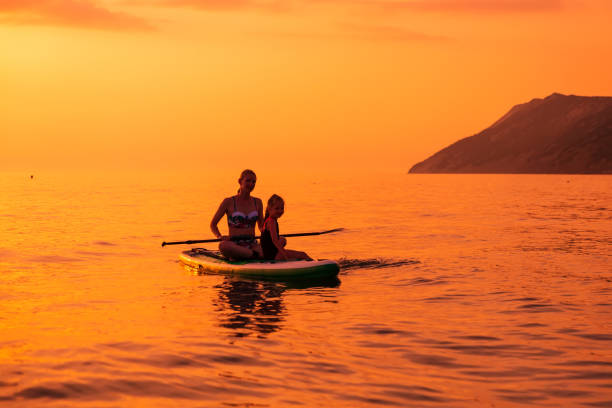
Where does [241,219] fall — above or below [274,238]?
above

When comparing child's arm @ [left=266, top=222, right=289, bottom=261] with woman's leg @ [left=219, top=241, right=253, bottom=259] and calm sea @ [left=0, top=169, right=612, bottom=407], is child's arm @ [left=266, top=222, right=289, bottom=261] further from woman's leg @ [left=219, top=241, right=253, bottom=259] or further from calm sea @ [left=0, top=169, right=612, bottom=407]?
calm sea @ [left=0, top=169, right=612, bottom=407]

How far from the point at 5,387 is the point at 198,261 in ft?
35.0

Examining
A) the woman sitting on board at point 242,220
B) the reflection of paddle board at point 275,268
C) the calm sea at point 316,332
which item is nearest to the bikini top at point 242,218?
the woman sitting on board at point 242,220

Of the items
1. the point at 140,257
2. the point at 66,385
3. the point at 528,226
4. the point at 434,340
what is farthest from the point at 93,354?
the point at 528,226

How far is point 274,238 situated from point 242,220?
2.94 feet

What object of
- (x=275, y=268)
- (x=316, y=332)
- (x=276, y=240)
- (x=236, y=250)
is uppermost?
(x=276, y=240)

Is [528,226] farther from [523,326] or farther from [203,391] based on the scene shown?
[203,391]

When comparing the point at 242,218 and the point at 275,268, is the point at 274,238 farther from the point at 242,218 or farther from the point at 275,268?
the point at 242,218

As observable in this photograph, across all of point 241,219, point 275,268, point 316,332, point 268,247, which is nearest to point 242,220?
point 241,219

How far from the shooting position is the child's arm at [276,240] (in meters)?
15.6

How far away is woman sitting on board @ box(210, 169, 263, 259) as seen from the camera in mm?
15590

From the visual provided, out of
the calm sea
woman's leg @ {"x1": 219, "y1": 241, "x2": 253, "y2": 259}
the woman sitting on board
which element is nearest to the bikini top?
the woman sitting on board

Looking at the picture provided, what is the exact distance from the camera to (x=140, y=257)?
21.7m

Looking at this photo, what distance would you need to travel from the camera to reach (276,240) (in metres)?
16.0
